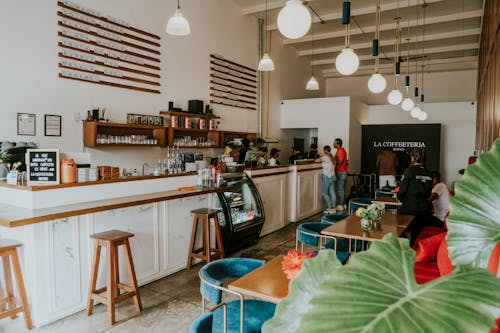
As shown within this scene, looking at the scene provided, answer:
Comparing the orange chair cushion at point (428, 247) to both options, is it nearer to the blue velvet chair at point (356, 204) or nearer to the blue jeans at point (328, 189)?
the blue velvet chair at point (356, 204)

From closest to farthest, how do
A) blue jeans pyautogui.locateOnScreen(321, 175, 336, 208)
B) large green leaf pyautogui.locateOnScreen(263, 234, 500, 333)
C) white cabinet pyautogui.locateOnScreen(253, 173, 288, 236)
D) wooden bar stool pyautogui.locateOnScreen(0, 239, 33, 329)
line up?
large green leaf pyautogui.locateOnScreen(263, 234, 500, 333)
wooden bar stool pyautogui.locateOnScreen(0, 239, 33, 329)
white cabinet pyautogui.locateOnScreen(253, 173, 288, 236)
blue jeans pyautogui.locateOnScreen(321, 175, 336, 208)

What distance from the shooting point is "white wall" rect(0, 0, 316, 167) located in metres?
4.81

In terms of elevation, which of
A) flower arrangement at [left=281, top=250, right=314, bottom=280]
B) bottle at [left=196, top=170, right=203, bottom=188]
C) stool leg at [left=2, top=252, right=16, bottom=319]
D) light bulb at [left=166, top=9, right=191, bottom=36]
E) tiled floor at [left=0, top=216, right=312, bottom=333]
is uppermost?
light bulb at [left=166, top=9, right=191, bottom=36]

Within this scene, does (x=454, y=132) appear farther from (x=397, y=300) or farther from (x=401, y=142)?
(x=397, y=300)

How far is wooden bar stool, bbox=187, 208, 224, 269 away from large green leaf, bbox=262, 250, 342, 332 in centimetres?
387

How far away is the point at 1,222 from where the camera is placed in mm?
2859

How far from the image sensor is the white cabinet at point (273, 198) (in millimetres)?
6590

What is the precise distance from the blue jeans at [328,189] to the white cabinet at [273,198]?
1.74 m

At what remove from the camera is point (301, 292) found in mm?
817

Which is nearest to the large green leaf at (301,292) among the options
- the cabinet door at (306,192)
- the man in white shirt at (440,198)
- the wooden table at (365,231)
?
the wooden table at (365,231)

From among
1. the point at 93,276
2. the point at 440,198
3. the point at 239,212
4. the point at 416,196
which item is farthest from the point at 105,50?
the point at 440,198

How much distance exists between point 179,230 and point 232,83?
5110 mm

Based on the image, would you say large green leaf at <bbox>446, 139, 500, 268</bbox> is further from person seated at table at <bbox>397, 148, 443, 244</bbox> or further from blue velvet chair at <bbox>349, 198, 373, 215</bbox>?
blue velvet chair at <bbox>349, 198, 373, 215</bbox>

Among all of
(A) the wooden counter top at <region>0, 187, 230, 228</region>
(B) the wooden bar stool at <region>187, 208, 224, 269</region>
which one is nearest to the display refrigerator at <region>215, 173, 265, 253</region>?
(B) the wooden bar stool at <region>187, 208, 224, 269</region>
